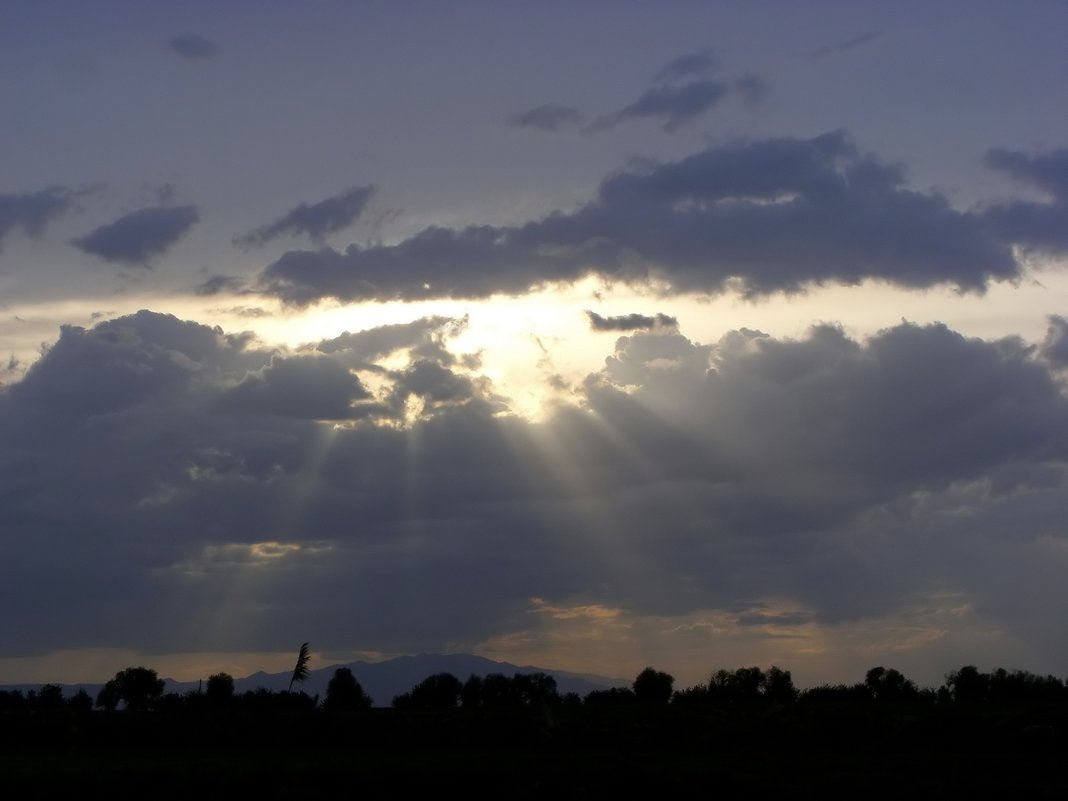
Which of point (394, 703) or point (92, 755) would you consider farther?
point (394, 703)

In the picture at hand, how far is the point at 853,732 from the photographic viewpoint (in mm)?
51844

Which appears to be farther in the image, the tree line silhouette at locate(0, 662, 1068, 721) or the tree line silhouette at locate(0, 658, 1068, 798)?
the tree line silhouette at locate(0, 662, 1068, 721)

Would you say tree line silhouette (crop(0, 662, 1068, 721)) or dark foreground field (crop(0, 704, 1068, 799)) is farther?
tree line silhouette (crop(0, 662, 1068, 721))

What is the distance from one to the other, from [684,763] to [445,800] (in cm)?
934

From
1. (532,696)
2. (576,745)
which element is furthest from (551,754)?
(532,696)

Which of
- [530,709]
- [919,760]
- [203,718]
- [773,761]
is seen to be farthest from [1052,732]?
[203,718]

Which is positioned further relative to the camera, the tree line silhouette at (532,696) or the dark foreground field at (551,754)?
the tree line silhouette at (532,696)

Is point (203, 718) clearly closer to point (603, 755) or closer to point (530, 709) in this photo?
point (530, 709)

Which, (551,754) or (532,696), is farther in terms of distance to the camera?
(532,696)

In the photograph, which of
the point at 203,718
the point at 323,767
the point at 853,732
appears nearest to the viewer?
the point at 323,767

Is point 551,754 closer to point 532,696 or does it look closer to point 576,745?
point 576,745

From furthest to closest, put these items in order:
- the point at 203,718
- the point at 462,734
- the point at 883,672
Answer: the point at 883,672 → the point at 203,718 → the point at 462,734

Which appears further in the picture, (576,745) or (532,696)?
(532,696)

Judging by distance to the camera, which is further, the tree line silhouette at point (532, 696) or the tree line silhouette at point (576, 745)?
the tree line silhouette at point (532, 696)
